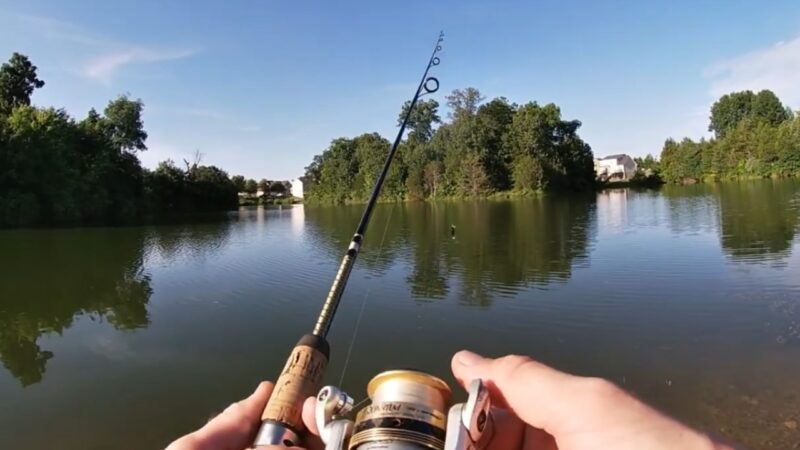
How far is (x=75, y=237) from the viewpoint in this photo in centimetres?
2736

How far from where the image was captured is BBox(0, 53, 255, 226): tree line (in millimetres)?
35969

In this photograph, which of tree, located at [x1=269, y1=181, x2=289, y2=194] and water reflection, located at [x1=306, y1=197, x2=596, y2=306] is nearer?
water reflection, located at [x1=306, y1=197, x2=596, y2=306]

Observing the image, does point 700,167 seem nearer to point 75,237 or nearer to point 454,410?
point 75,237

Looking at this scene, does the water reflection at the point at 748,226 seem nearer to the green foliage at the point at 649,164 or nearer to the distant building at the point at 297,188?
the green foliage at the point at 649,164

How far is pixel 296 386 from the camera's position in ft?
4.37

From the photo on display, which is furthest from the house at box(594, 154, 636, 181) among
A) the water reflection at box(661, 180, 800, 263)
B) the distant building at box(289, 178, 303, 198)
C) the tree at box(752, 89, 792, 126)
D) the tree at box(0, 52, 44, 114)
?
the tree at box(0, 52, 44, 114)

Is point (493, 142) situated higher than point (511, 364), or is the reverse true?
point (493, 142)

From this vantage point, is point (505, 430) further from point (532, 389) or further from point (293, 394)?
point (293, 394)

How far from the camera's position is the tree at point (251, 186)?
103688 millimetres

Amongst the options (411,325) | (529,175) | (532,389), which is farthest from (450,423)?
(529,175)

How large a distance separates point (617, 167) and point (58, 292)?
323 feet

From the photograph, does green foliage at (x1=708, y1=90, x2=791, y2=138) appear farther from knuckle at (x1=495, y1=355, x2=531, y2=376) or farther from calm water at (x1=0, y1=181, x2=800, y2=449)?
knuckle at (x1=495, y1=355, x2=531, y2=376)

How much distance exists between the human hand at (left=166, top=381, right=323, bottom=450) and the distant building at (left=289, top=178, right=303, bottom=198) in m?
107

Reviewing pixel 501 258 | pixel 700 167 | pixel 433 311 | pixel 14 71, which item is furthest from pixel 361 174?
pixel 433 311
